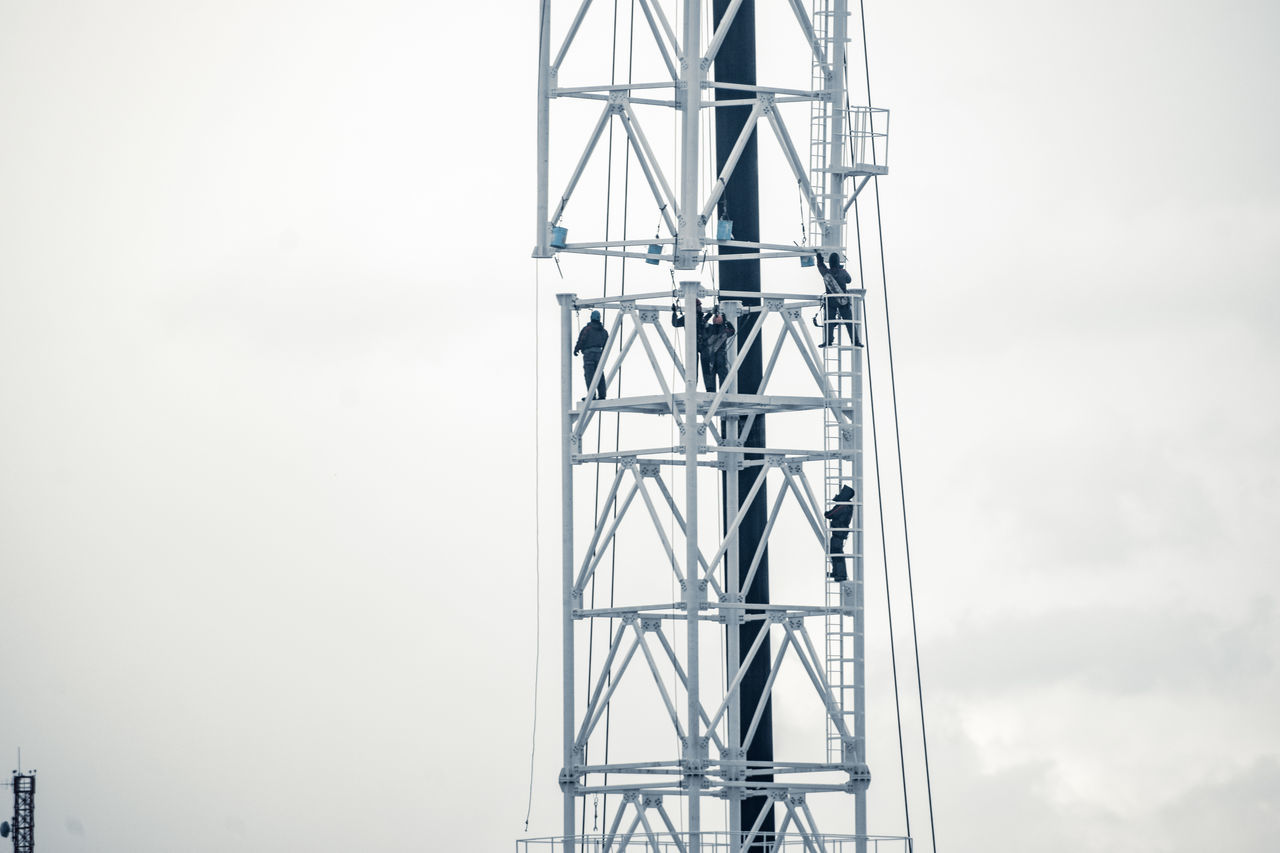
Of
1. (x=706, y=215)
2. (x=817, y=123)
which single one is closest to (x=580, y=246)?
(x=706, y=215)

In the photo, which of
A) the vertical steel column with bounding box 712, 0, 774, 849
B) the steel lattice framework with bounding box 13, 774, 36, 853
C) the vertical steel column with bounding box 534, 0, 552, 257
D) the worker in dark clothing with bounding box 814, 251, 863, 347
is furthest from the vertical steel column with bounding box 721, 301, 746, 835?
the steel lattice framework with bounding box 13, 774, 36, 853

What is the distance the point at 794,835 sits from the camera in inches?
1957

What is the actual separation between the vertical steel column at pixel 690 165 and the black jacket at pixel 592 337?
7.90 feet

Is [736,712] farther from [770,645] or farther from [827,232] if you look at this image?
[827,232]

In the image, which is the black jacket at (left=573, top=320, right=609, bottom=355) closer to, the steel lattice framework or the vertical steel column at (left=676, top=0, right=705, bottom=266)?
the vertical steel column at (left=676, top=0, right=705, bottom=266)

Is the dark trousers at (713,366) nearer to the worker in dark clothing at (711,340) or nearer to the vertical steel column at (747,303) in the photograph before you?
the worker in dark clothing at (711,340)

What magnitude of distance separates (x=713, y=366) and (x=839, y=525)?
4499 millimetres

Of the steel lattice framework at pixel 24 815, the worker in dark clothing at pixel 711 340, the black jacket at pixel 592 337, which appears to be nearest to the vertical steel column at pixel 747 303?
the worker in dark clothing at pixel 711 340

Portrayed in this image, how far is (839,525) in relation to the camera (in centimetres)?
5066

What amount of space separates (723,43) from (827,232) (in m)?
4.66

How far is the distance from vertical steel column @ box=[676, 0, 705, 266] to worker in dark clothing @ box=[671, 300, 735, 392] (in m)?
0.68

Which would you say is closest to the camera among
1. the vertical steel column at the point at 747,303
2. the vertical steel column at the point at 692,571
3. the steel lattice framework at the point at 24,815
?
the vertical steel column at the point at 692,571

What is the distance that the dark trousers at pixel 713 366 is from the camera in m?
49.1

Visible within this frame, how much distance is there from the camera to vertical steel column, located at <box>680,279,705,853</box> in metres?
47.9
